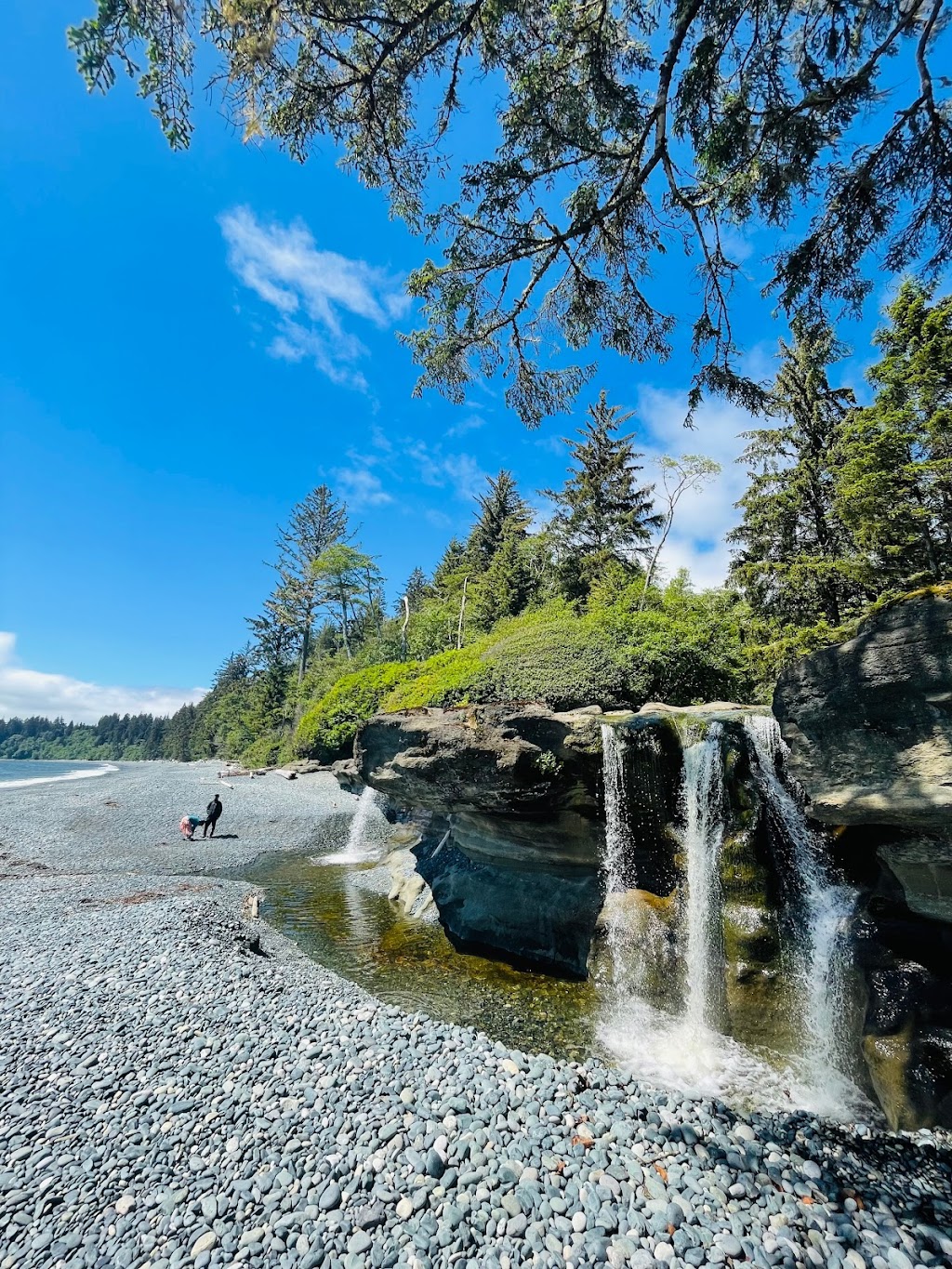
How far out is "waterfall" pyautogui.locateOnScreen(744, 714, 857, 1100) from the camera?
17.5 feet

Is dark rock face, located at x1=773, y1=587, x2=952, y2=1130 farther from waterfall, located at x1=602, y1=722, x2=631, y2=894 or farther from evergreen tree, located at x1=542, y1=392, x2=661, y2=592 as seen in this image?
evergreen tree, located at x1=542, y1=392, x2=661, y2=592

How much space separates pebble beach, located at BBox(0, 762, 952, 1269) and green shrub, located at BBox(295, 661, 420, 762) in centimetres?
1369

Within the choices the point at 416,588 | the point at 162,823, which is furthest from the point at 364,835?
the point at 416,588

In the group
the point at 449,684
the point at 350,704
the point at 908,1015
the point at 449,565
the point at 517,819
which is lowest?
the point at 908,1015

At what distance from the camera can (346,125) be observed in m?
4.62

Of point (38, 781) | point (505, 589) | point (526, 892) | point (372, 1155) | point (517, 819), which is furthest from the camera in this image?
point (38, 781)

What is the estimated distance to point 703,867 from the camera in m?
6.92

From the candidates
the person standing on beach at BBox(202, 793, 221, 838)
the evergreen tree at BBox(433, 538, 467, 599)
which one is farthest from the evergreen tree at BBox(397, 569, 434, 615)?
the person standing on beach at BBox(202, 793, 221, 838)

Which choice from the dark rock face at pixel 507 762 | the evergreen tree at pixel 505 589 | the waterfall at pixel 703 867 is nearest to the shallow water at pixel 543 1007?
the waterfall at pixel 703 867

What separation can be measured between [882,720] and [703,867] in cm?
338

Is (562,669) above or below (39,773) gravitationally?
above

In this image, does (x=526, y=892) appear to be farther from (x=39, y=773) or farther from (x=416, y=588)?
(x=39, y=773)

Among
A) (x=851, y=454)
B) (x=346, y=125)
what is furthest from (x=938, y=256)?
(x=851, y=454)

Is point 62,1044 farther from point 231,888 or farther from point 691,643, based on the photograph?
point 691,643
